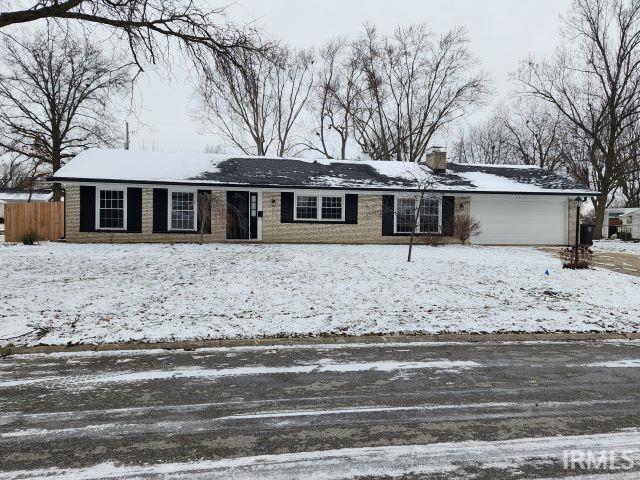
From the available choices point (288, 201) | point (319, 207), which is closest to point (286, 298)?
point (288, 201)

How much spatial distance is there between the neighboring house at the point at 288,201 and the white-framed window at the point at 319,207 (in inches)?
1.7

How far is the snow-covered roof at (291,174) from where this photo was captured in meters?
19.0

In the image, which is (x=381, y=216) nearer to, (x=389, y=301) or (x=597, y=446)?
(x=389, y=301)

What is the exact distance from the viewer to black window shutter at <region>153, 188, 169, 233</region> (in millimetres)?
18875

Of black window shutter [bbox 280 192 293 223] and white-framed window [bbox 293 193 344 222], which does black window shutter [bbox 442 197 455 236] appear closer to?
white-framed window [bbox 293 193 344 222]

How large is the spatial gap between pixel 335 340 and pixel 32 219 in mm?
16676

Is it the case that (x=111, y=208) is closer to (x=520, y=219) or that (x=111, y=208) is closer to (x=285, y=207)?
(x=285, y=207)

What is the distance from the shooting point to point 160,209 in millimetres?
18953

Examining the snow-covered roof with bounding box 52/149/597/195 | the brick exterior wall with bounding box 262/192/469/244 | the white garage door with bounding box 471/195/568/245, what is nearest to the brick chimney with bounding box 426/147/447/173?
the snow-covered roof with bounding box 52/149/597/195

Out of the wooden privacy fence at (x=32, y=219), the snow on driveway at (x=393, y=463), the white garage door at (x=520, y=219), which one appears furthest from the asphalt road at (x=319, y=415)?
the white garage door at (x=520, y=219)

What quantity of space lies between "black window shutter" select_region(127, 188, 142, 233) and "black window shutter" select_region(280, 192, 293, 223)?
5.71 metres

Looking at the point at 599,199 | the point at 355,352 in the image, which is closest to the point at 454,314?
the point at 355,352

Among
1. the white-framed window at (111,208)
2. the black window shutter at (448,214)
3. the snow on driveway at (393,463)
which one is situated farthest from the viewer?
the black window shutter at (448,214)

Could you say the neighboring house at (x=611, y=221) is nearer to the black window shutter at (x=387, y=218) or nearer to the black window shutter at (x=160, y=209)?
the black window shutter at (x=387, y=218)
